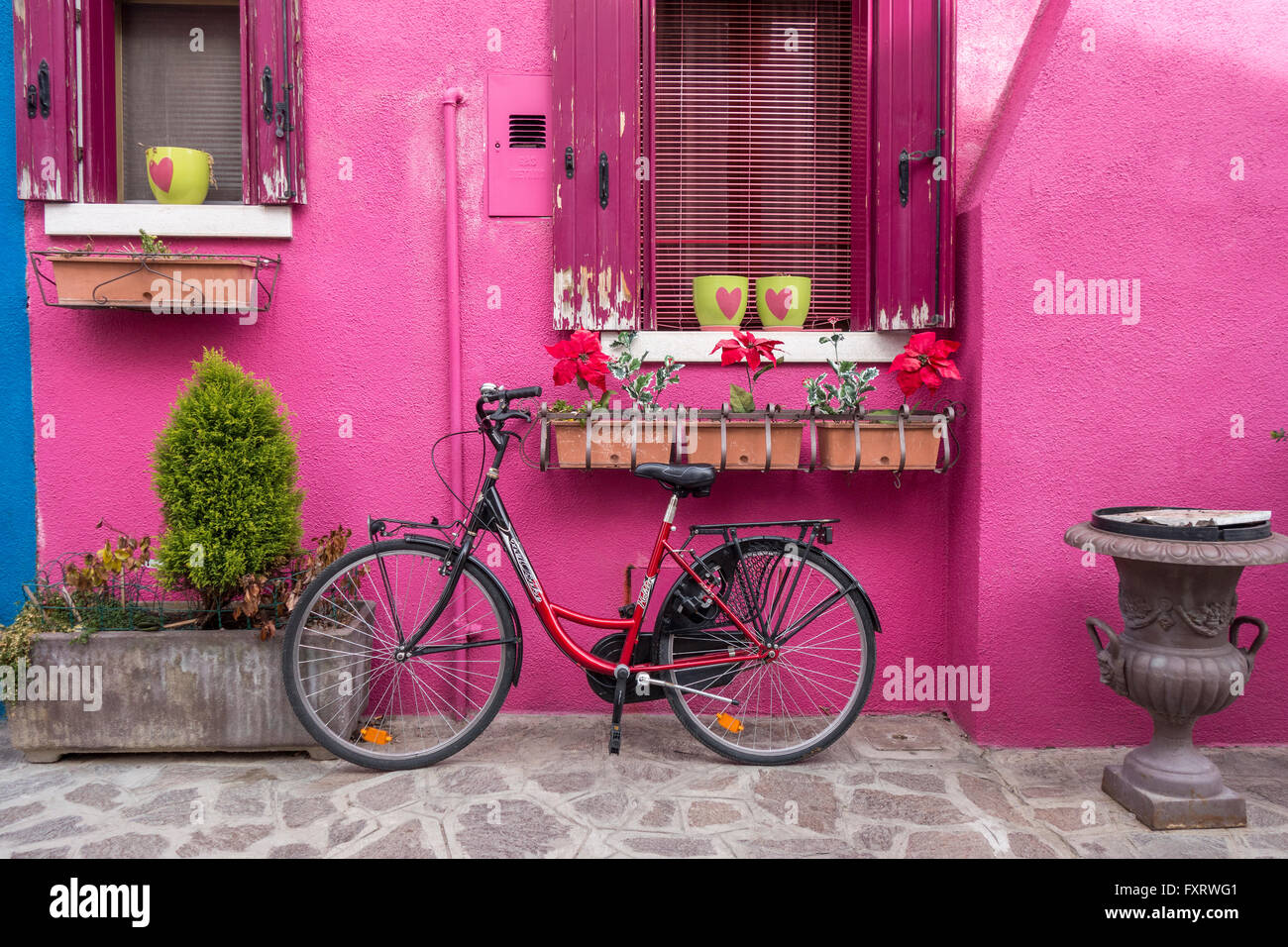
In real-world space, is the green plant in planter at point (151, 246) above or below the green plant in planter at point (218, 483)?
above

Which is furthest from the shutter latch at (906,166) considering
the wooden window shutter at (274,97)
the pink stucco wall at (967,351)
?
the wooden window shutter at (274,97)

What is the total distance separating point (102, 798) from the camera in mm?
3246

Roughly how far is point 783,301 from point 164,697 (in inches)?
116

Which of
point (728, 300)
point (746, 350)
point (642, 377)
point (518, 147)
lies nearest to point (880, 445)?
point (746, 350)

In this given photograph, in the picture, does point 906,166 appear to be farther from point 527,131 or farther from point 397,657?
point 397,657

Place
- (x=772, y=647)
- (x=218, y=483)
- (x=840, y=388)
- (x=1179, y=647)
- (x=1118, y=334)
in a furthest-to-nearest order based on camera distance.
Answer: (x=840, y=388) < (x=1118, y=334) < (x=772, y=647) < (x=218, y=483) < (x=1179, y=647)

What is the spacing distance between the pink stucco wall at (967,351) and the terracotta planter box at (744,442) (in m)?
0.32

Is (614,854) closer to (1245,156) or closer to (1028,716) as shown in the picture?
(1028,716)

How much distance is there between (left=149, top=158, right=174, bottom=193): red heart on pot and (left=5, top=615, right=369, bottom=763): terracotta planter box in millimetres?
1864

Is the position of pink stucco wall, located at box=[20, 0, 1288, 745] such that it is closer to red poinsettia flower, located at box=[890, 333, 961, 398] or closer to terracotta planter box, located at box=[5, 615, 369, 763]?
red poinsettia flower, located at box=[890, 333, 961, 398]

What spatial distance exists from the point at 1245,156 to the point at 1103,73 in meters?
0.65

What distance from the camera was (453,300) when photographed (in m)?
3.95

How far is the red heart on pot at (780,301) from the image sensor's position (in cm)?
401

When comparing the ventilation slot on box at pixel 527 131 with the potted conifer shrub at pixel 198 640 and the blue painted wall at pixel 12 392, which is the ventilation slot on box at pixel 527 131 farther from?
the blue painted wall at pixel 12 392
